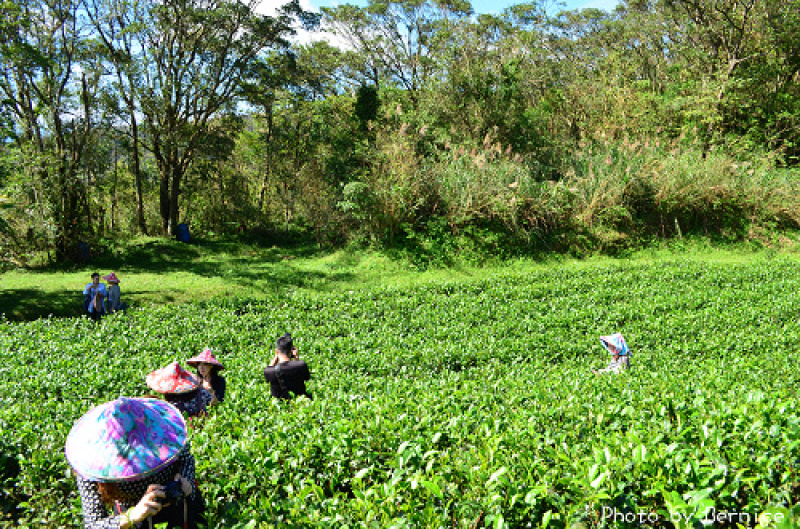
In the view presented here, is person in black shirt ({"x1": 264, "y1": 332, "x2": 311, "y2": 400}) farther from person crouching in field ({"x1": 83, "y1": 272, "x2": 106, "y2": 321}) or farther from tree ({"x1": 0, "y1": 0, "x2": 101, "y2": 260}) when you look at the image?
tree ({"x1": 0, "y1": 0, "x2": 101, "y2": 260})

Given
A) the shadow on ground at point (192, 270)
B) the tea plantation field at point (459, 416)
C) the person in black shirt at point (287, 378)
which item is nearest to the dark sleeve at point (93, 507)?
the tea plantation field at point (459, 416)

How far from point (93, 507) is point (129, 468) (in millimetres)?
357

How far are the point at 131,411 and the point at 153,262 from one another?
17.3 m

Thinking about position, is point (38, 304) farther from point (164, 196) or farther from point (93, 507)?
point (93, 507)

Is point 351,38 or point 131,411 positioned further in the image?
point 351,38

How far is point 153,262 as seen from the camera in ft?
59.7

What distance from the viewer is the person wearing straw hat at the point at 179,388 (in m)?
4.76

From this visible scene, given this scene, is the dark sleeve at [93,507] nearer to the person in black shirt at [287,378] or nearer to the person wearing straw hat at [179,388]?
the person wearing straw hat at [179,388]

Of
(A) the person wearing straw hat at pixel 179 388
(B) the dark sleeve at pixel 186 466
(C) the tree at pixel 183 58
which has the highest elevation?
(C) the tree at pixel 183 58

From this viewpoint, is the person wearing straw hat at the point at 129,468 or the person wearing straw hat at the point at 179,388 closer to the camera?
the person wearing straw hat at the point at 129,468

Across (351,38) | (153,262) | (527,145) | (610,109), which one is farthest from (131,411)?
(351,38)

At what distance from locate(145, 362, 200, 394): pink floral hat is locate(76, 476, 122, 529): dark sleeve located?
6.83 ft

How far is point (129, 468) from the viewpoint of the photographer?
2594mm

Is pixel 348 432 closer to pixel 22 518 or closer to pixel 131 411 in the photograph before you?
pixel 131 411
